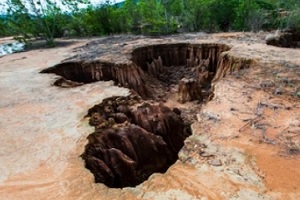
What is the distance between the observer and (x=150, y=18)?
67.3 ft

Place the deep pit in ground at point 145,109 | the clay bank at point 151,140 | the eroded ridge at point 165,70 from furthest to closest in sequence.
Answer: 1. the eroded ridge at point 165,70
2. the deep pit in ground at point 145,109
3. the clay bank at point 151,140

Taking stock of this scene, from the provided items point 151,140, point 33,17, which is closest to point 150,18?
point 33,17

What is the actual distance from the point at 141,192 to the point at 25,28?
61.7ft

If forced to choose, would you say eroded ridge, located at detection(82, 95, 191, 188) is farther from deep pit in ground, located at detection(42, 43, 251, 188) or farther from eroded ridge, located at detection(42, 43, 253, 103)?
eroded ridge, located at detection(42, 43, 253, 103)

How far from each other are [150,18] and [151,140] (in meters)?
17.2

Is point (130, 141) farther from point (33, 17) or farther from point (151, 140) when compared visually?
point (33, 17)

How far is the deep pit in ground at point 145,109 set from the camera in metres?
4.31

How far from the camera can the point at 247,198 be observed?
9.80 feet

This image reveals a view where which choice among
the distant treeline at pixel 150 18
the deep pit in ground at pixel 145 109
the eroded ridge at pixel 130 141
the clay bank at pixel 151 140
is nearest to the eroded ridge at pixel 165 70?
the deep pit in ground at pixel 145 109

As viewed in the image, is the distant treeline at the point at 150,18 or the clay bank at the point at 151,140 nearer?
the clay bank at the point at 151,140

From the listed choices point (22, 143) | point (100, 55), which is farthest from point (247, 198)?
point (100, 55)

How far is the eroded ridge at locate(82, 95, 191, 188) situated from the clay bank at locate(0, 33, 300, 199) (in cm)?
2

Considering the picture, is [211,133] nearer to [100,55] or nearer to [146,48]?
[100,55]

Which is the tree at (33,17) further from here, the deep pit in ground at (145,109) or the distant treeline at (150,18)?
the deep pit in ground at (145,109)
